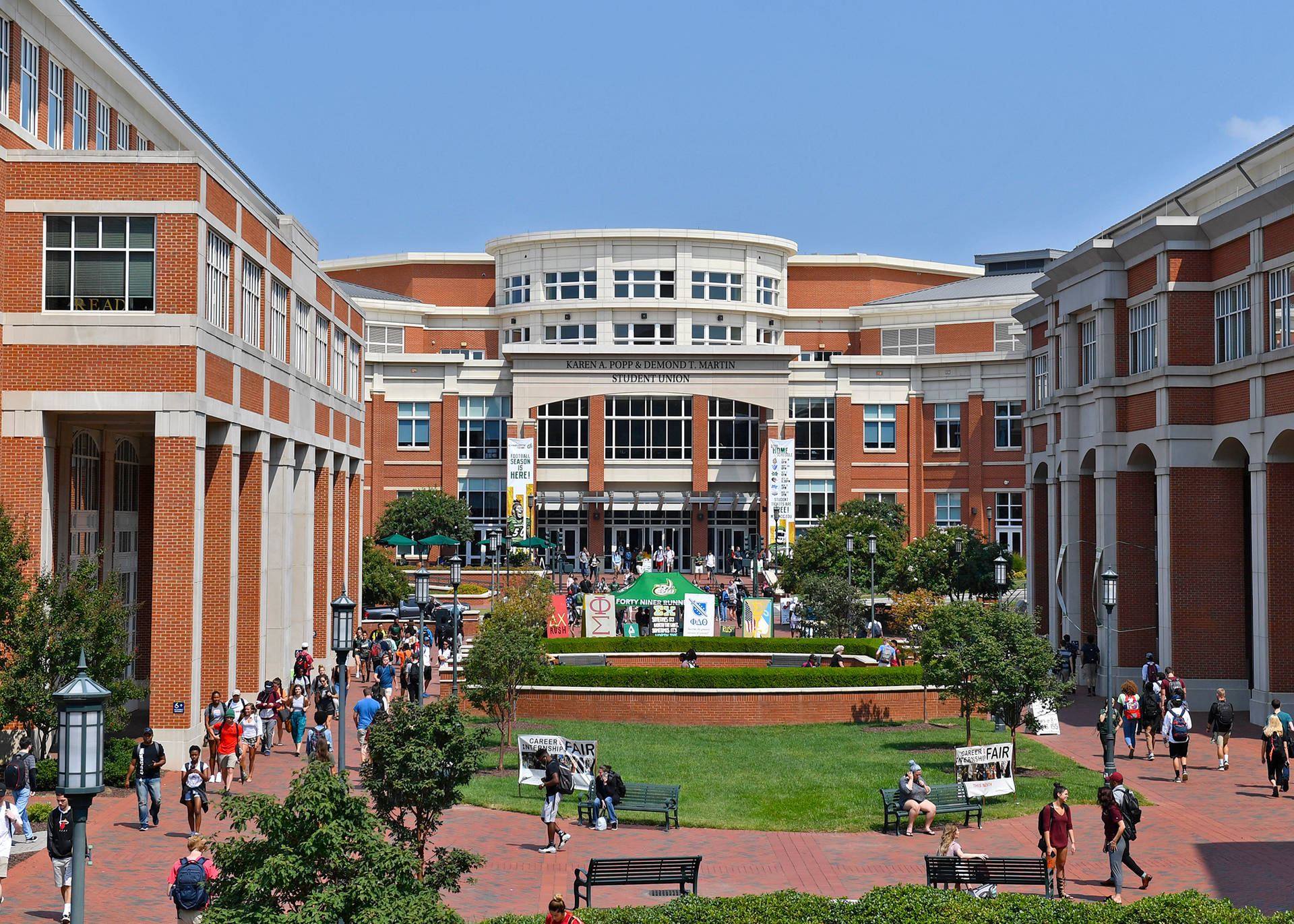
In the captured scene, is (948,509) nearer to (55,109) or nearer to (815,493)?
(815,493)

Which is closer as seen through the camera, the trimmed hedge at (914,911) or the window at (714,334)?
the trimmed hedge at (914,911)

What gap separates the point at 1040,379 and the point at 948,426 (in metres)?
29.4

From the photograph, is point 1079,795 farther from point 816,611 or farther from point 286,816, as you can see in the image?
point 816,611

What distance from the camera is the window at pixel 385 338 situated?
85.2 m

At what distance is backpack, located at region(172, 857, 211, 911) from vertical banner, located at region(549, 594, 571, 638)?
1171 inches

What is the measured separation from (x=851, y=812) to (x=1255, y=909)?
936cm

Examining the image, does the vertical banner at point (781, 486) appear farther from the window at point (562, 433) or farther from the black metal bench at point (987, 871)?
the black metal bench at point (987, 871)

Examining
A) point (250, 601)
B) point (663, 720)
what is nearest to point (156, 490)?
point (250, 601)

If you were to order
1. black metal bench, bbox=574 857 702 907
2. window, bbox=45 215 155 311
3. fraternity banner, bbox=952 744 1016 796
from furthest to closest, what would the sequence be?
window, bbox=45 215 155 311, fraternity banner, bbox=952 744 1016 796, black metal bench, bbox=574 857 702 907

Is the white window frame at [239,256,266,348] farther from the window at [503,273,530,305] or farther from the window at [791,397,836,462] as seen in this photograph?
the window at [503,273,530,305]

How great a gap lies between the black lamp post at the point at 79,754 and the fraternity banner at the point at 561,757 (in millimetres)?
11894

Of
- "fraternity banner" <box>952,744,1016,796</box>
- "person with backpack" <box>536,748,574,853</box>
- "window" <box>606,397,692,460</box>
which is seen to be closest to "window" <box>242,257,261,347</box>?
"person with backpack" <box>536,748,574,853</box>

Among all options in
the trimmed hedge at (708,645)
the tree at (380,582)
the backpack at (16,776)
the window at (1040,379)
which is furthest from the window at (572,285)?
the backpack at (16,776)

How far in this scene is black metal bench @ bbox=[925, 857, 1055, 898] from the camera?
661 inches
